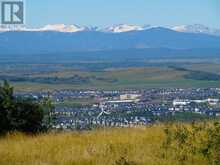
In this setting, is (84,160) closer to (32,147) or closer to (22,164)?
(22,164)

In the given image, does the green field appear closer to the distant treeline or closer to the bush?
the distant treeline

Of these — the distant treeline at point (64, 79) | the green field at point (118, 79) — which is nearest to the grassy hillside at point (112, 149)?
the green field at point (118, 79)

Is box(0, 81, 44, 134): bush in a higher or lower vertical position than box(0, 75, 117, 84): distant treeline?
higher

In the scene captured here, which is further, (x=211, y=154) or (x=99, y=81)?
(x=99, y=81)

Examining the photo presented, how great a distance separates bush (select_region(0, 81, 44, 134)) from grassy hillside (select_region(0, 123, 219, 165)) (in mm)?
1492

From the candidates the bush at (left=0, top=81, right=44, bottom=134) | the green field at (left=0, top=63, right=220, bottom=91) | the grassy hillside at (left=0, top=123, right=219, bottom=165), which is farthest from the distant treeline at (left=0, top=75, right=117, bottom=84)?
the grassy hillside at (left=0, top=123, right=219, bottom=165)

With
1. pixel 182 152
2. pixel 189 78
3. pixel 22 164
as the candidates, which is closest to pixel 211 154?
pixel 182 152

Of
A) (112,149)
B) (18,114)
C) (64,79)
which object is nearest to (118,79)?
(64,79)

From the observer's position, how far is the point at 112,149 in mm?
8023

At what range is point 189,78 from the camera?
8831 cm

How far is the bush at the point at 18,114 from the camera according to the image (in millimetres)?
11188

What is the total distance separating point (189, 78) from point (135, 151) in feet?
266

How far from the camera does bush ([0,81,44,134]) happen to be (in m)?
11.2

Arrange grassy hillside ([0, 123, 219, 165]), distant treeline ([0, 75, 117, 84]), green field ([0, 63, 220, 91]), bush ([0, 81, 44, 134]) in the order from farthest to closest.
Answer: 1. distant treeline ([0, 75, 117, 84])
2. green field ([0, 63, 220, 91])
3. bush ([0, 81, 44, 134])
4. grassy hillside ([0, 123, 219, 165])
